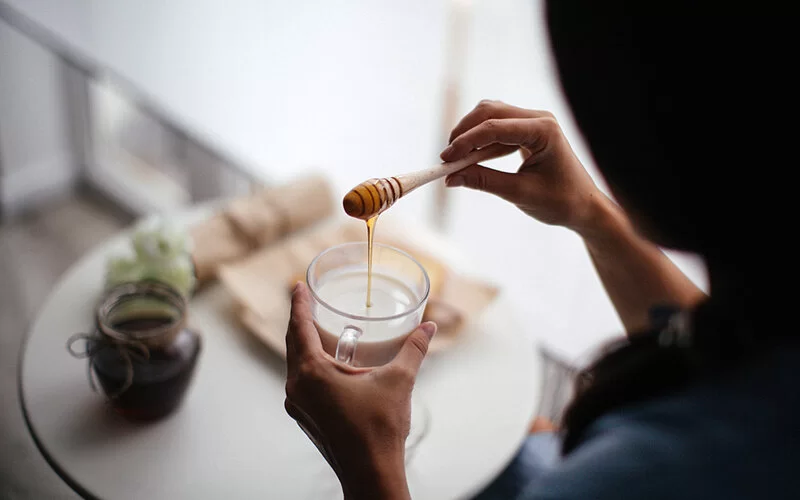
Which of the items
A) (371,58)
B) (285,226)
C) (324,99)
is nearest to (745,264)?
(285,226)

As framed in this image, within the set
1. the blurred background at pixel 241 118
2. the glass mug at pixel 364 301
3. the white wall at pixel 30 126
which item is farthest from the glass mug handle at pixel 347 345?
the white wall at pixel 30 126

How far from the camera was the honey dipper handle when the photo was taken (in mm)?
582

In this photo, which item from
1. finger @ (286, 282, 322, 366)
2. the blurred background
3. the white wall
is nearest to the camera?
finger @ (286, 282, 322, 366)

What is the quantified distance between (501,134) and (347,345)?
262 mm

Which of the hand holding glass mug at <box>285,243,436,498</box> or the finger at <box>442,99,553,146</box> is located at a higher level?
the finger at <box>442,99,553,146</box>

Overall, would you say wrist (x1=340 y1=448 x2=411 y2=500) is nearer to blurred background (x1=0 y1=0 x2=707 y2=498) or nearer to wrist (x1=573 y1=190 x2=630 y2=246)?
wrist (x1=573 y1=190 x2=630 y2=246)

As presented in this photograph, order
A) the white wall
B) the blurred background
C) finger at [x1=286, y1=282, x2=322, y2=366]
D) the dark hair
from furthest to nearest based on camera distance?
the white wall → the blurred background → finger at [x1=286, y1=282, x2=322, y2=366] → the dark hair

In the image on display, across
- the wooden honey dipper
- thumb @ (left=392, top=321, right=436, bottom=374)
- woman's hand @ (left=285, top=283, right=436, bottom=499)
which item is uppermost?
the wooden honey dipper

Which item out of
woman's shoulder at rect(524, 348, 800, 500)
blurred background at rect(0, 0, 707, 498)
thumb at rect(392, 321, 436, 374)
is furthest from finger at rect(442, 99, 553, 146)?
blurred background at rect(0, 0, 707, 498)

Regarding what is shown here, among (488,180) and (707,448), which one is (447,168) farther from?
(707,448)

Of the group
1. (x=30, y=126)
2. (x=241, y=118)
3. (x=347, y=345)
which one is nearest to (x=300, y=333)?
(x=347, y=345)

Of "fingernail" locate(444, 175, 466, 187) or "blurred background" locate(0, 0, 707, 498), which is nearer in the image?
"fingernail" locate(444, 175, 466, 187)

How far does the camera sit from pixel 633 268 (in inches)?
29.2

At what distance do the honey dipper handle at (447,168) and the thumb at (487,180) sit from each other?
0.05ft
